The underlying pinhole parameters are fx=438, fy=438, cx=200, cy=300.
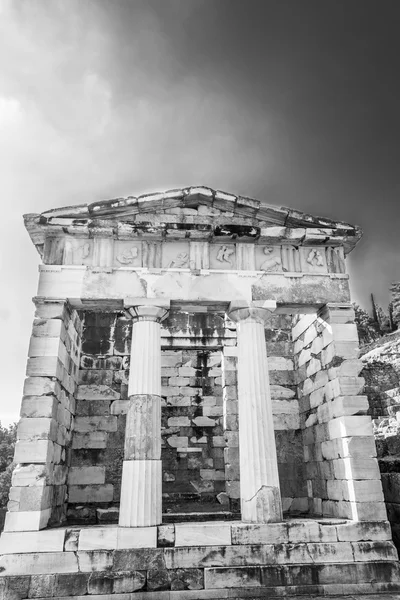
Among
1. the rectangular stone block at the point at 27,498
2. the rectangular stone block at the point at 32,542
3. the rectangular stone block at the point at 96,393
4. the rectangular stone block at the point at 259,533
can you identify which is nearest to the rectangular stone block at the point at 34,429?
the rectangular stone block at the point at 27,498

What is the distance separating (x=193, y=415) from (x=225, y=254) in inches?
193

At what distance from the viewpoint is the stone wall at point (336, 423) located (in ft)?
31.2

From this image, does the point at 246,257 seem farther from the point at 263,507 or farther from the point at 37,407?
the point at 37,407

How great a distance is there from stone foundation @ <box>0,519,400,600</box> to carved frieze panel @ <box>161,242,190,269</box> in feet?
19.0

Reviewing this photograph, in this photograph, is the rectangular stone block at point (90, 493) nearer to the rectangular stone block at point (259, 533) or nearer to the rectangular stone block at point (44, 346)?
the rectangular stone block at point (44, 346)

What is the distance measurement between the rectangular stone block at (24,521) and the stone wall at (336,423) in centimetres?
644

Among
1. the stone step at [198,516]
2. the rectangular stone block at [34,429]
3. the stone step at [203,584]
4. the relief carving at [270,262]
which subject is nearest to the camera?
the stone step at [203,584]

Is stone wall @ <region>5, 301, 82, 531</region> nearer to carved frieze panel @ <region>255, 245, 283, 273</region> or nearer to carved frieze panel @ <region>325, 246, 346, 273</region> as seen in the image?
carved frieze panel @ <region>255, 245, 283, 273</region>

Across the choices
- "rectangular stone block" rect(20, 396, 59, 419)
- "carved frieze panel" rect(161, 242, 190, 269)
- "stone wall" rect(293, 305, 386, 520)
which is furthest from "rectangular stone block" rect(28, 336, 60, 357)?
"stone wall" rect(293, 305, 386, 520)

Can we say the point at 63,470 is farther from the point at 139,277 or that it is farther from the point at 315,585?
the point at 315,585

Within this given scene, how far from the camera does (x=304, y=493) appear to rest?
12.1 meters

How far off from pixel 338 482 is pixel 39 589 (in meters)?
6.57

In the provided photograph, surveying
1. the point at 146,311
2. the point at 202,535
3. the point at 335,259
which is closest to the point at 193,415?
the point at 146,311

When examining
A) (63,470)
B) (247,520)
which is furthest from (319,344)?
(63,470)
